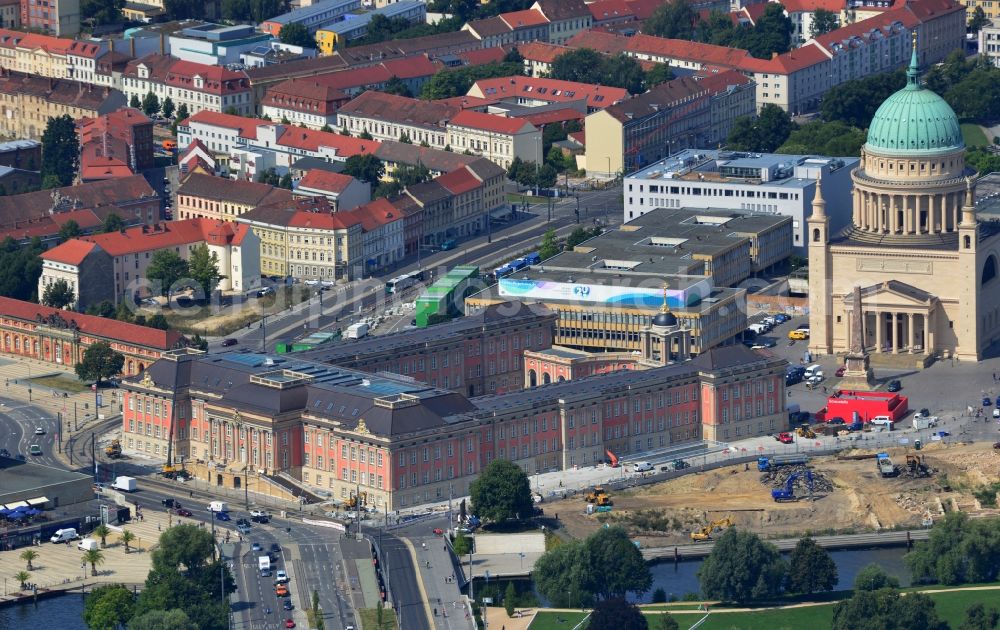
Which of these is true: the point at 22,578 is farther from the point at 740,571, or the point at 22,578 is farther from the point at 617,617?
the point at 740,571

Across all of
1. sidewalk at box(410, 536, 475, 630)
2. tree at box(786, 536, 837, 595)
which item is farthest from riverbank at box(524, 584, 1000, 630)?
sidewalk at box(410, 536, 475, 630)

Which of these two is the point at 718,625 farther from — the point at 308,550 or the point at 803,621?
the point at 308,550

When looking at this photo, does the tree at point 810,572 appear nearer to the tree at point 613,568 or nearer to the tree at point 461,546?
the tree at point 613,568

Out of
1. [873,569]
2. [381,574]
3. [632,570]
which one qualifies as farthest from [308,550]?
[873,569]

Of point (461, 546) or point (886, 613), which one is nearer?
point (886, 613)

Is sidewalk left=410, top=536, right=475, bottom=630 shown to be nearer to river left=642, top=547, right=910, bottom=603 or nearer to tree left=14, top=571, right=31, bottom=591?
river left=642, top=547, right=910, bottom=603

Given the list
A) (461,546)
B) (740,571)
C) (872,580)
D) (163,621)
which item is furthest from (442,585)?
(872,580)
